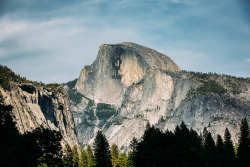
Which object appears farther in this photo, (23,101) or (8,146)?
(23,101)

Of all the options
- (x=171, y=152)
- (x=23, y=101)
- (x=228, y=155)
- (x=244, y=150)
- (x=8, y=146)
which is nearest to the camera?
(x=8, y=146)

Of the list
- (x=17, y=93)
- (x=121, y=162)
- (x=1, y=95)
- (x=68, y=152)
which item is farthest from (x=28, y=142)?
(x=17, y=93)

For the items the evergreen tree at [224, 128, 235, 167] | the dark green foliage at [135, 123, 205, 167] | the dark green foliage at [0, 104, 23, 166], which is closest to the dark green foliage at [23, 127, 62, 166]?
the dark green foliage at [0, 104, 23, 166]

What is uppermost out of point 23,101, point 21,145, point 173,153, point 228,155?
point 23,101

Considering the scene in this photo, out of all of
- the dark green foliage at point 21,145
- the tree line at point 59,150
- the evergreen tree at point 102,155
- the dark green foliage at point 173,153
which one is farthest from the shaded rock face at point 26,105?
the dark green foliage at point 173,153

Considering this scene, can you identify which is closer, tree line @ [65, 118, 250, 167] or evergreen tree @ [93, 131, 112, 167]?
tree line @ [65, 118, 250, 167]

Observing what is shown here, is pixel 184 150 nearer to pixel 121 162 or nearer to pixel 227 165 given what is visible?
pixel 227 165

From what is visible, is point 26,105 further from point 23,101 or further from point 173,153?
point 173,153

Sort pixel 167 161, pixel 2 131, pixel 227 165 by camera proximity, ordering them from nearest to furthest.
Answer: pixel 2 131
pixel 167 161
pixel 227 165

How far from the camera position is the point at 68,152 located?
98.9 meters

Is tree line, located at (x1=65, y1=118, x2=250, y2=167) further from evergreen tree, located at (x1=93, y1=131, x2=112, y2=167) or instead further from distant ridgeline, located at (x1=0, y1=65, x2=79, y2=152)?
distant ridgeline, located at (x1=0, y1=65, x2=79, y2=152)

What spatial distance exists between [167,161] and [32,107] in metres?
139

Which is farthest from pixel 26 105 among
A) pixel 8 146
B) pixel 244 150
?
pixel 8 146

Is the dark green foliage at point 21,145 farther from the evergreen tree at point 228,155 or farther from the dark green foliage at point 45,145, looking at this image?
the evergreen tree at point 228,155
